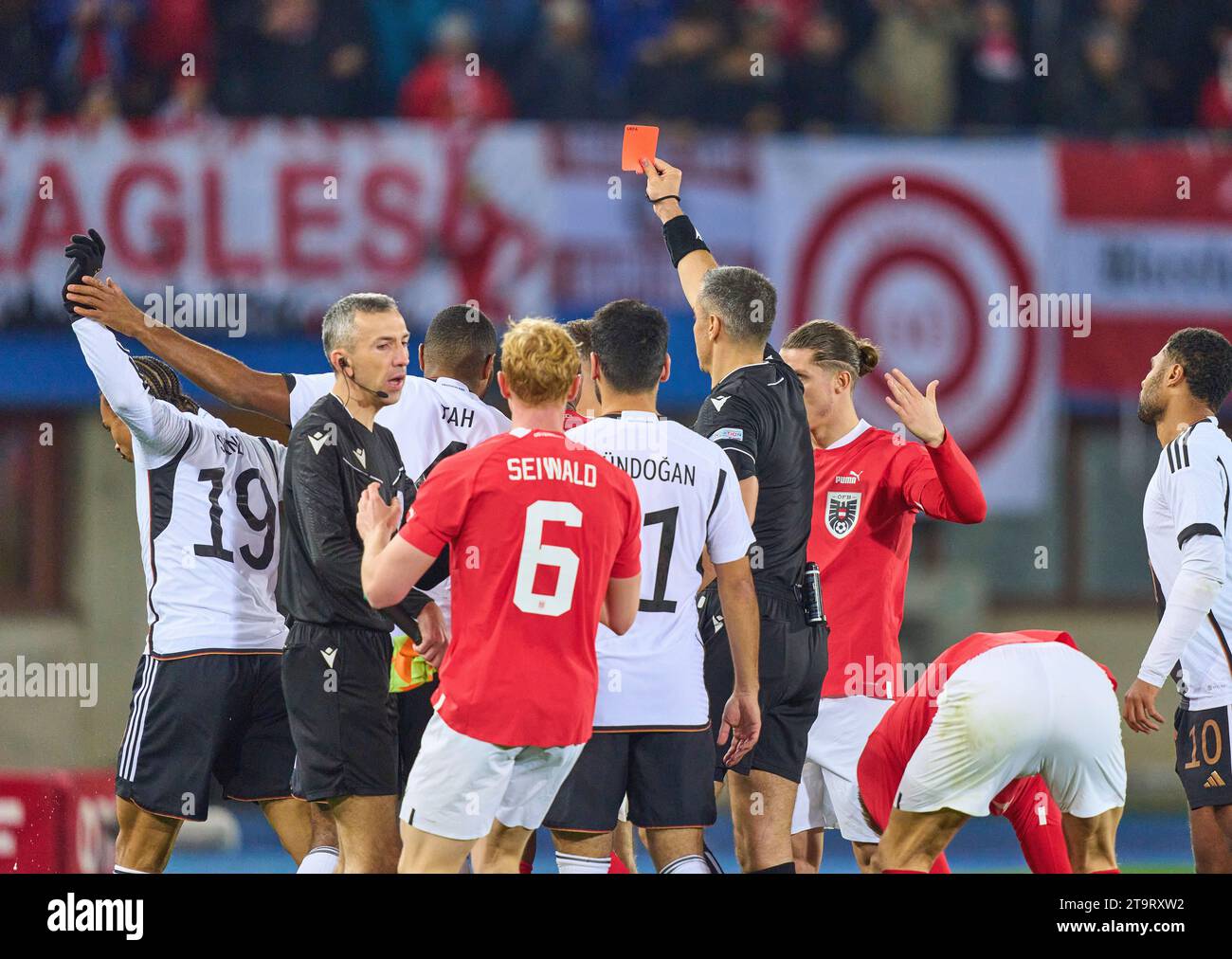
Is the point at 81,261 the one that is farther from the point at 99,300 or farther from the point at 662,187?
the point at 662,187

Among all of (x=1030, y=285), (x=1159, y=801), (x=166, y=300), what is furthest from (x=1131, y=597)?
(x=166, y=300)

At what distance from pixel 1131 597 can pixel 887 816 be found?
345 inches

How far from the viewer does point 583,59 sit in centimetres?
1344

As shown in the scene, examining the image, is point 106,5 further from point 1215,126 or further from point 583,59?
point 1215,126

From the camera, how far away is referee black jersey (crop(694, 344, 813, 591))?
5980mm

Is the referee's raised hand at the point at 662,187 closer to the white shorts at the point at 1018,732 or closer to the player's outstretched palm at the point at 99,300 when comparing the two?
the player's outstretched palm at the point at 99,300

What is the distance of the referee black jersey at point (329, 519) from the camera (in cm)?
553

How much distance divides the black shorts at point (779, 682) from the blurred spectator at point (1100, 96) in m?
9.12

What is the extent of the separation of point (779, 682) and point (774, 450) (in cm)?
85

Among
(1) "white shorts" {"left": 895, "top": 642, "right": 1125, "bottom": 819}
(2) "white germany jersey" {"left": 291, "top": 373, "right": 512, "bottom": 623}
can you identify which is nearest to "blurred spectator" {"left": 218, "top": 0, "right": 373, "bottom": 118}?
(2) "white germany jersey" {"left": 291, "top": 373, "right": 512, "bottom": 623}

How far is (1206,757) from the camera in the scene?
617 centimetres
